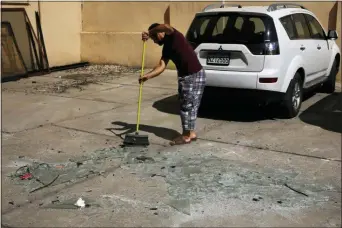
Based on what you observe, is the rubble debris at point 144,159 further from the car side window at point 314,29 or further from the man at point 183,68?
the car side window at point 314,29

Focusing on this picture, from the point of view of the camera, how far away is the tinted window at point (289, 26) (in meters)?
7.20

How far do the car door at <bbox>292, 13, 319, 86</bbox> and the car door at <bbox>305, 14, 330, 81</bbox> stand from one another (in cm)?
14

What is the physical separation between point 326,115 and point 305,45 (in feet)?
3.96

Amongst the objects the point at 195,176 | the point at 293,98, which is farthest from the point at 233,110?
the point at 195,176

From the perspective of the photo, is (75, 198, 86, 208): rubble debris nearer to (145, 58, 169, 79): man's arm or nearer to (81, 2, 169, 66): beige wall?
(145, 58, 169, 79): man's arm

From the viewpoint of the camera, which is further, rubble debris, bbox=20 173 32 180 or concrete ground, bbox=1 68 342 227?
rubble debris, bbox=20 173 32 180

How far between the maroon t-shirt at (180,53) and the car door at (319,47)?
3100mm

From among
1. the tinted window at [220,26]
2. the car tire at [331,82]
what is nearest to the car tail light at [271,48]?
the tinted window at [220,26]

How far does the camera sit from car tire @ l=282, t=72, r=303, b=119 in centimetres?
716

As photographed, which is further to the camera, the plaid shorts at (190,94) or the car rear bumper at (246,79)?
the car rear bumper at (246,79)

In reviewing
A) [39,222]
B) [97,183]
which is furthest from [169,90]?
[39,222]

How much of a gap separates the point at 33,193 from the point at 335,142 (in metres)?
3.88

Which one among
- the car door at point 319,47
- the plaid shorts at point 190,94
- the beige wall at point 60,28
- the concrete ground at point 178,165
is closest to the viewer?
the concrete ground at point 178,165

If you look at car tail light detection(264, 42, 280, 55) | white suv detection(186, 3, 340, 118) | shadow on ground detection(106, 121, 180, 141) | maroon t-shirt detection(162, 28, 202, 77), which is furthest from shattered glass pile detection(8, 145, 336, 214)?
car tail light detection(264, 42, 280, 55)
